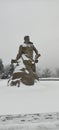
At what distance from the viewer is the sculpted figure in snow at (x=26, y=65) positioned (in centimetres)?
1262

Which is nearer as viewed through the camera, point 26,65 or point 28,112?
point 28,112

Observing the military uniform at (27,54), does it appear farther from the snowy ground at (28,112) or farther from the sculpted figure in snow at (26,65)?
the snowy ground at (28,112)

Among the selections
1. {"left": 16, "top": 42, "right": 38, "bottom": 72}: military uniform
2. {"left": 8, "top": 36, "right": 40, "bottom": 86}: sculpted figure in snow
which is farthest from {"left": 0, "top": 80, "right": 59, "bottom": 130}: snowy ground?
{"left": 16, "top": 42, "right": 38, "bottom": 72}: military uniform

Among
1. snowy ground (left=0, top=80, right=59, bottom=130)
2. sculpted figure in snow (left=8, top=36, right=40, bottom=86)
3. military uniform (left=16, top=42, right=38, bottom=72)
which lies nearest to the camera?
snowy ground (left=0, top=80, right=59, bottom=130)

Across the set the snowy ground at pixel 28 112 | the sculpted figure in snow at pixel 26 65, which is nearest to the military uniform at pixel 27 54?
the sculpted figure in snow at pixel 26 65

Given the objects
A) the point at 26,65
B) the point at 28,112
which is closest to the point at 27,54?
the point at 26,65

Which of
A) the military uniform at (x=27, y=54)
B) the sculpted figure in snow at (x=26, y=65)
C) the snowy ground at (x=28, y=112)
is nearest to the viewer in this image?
the snowy ground at (x=28, y=112)

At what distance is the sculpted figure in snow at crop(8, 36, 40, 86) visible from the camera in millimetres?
12625

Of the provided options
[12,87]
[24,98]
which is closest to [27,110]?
[24,98]

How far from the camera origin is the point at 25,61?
13.0 metres

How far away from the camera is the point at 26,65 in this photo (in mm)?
12953

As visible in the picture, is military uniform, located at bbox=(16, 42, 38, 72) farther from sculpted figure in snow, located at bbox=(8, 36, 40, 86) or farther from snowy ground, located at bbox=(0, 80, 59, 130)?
snowy ground, located at bbox=(0, 80, 59, 130)

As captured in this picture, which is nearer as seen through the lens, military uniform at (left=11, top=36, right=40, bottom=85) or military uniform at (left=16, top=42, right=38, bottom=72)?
military uniform at (left=11, top=36, right=40, bottom=85)

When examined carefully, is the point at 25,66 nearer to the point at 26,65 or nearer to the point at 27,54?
the point at 26,65
